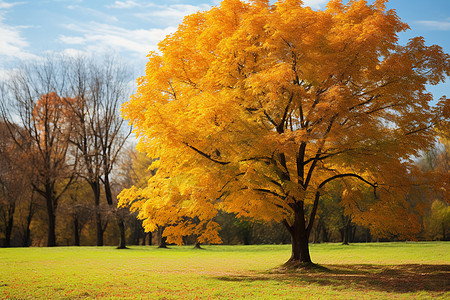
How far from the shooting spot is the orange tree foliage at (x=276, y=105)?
1210 cm

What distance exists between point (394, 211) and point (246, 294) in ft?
23.8

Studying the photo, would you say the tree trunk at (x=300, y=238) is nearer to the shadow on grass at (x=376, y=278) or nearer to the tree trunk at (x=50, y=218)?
the shadow on grass at (x=376, y=278)

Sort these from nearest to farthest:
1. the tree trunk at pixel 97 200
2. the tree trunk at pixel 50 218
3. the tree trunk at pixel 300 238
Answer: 1. the tree trunk at pixel 300 238
2. the tree trunk at pixel 97 200
3. the tree trunk at pixel 50 218

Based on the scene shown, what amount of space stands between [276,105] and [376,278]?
6700 mm

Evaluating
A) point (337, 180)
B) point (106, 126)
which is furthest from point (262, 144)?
point (106, 126)

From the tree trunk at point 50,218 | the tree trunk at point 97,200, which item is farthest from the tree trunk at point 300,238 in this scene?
the tree trunk at point 50,218

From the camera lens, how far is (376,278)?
1274cm

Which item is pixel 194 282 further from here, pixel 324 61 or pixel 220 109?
pixel 324 61

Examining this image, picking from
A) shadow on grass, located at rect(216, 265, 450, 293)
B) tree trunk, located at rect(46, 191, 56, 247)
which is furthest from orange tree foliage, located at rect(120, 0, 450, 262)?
tree trunk, located at rect(46, 191, 56, 247)

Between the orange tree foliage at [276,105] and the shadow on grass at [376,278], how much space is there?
186 centimetres

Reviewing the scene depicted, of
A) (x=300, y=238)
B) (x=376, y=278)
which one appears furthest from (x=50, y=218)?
(x=376, y=278)

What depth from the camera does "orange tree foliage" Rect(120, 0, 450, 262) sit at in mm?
12102

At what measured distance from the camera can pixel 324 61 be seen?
12.4 meters

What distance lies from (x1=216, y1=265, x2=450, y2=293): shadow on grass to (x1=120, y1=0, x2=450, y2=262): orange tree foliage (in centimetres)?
186
